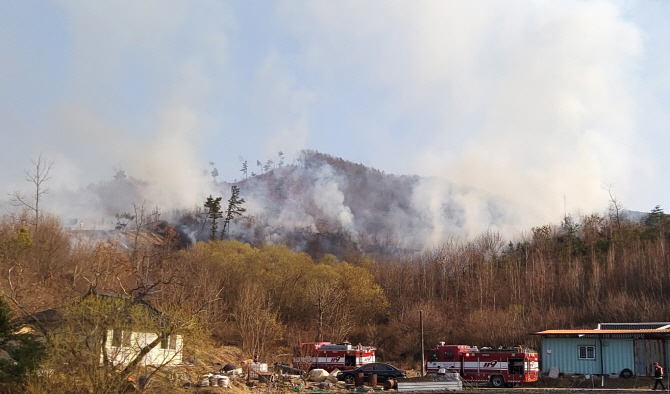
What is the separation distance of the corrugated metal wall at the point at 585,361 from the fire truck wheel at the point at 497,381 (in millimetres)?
5642

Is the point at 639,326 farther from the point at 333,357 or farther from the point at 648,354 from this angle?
the point at 333,357

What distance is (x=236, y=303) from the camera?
63469mm

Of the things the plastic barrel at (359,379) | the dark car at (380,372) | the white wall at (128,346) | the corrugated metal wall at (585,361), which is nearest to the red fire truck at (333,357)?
the dark car at (380,372)

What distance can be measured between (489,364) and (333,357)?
377 inches

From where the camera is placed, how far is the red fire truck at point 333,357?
3838 cm

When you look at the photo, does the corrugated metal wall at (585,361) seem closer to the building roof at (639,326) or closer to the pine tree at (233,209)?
the building roof at (639,326)

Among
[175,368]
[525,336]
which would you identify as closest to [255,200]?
[525,336]

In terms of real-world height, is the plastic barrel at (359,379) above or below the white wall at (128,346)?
below

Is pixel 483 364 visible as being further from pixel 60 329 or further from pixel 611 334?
pixel 60 329

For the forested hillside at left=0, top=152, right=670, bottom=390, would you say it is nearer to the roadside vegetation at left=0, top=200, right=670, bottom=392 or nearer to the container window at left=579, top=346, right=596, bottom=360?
the roadside vegetation at left=0, top=200, right=670, bottom=392

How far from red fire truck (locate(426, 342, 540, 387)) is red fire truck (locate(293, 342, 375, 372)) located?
418 cm

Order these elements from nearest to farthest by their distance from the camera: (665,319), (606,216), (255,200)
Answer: (665,319), (606,216), (255,200)

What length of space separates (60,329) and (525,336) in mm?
44694

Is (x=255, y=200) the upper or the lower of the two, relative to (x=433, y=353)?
upper
